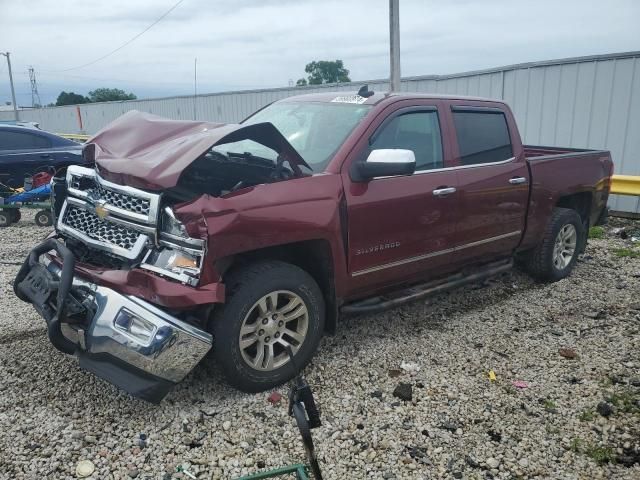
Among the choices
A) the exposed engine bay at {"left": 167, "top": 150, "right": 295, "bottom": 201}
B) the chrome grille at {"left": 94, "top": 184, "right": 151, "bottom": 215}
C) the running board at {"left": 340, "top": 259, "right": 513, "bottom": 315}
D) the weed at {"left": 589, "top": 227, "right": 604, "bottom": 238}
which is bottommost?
the weed at {"left": 589, "top": 227, "right": 604, "bottom": 238}

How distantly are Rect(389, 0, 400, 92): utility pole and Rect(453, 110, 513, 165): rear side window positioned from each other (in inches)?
202

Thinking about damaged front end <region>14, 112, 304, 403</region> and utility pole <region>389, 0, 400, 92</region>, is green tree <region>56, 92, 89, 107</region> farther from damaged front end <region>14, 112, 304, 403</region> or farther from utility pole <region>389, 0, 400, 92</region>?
damaged front end <region>14, 112, 304, 403</region>

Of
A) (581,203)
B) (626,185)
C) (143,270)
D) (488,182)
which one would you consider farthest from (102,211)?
(626,185)

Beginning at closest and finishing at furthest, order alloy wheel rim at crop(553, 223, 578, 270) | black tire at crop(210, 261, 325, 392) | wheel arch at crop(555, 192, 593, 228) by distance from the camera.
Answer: black tire at crop(210, 261, 325, 392), alloy wheel rim at crop(553, 223, 578, 270), wheel arch at crop(555, 192, 593, 228)

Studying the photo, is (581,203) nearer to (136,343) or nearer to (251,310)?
(251,310)

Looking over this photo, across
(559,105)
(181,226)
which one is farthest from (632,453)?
(559,105)

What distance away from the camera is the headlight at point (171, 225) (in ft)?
9.87

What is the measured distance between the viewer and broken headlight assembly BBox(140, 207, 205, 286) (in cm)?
298

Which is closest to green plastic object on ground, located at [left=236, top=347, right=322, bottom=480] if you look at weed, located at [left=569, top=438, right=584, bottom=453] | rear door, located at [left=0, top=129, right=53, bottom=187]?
weed, located at [left=569, top=438, right=584, bottom=453]

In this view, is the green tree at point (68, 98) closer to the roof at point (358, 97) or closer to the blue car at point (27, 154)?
the blue car at point (27, 154)

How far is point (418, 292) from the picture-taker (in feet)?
14.0

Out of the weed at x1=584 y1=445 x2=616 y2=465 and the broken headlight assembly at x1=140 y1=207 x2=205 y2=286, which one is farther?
the broken headlight assembly at x1=140 y1=207 x2=205 y2=286

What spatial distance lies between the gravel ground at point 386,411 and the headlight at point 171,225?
1093 mm

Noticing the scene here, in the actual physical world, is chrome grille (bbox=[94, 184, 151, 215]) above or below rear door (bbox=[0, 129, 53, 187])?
above
